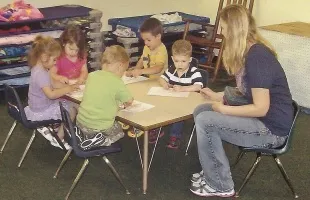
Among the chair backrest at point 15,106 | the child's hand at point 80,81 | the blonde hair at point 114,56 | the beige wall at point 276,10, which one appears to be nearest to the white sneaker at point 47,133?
the chair backrest at point 15,106

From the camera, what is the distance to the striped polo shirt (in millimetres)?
3517

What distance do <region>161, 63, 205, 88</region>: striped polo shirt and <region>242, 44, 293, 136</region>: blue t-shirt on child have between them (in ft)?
2.25

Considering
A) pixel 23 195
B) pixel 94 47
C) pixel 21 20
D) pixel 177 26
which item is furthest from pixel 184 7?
pixel 23 195

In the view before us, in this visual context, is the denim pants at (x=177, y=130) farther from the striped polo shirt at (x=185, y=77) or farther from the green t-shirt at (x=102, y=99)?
the green t-shirt at (x=102, y=99)

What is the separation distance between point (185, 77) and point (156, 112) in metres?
0.63

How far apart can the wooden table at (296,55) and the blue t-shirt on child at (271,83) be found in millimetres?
1830

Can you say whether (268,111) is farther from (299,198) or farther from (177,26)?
(177,26)

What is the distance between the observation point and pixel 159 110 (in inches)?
119

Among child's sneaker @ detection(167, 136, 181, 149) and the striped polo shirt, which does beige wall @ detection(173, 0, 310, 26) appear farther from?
child's sneaker @ detection(167, 136, 181, 149)

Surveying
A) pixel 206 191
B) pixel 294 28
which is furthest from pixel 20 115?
pixel 294 28

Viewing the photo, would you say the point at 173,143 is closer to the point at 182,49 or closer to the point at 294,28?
the point at 182,49

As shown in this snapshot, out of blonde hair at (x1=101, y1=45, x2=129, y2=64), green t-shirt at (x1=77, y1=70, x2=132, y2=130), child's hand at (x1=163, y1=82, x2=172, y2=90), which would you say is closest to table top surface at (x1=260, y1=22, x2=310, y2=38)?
child's hand at (x1=163, y1=82, x2=172, y2=90)

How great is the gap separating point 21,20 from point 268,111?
269 cm

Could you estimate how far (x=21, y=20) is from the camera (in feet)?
15.1
